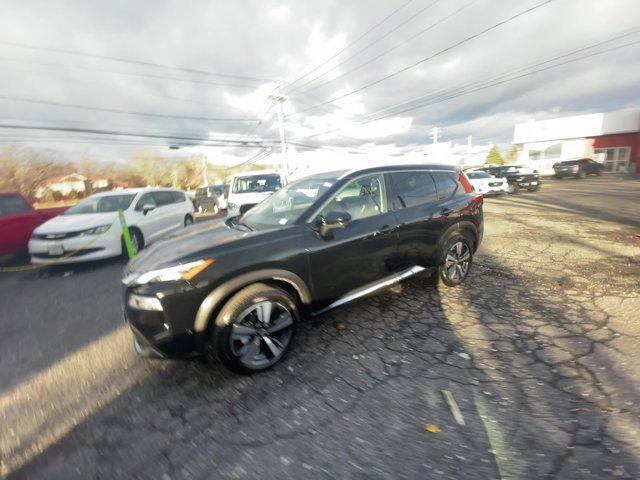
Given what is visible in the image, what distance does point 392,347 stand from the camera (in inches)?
111

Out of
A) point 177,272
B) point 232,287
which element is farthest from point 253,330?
point 177,272

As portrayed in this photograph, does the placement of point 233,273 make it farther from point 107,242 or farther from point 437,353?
point 107,242

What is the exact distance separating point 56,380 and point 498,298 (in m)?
4.77

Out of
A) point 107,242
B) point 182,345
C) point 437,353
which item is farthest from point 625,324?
point 107,242

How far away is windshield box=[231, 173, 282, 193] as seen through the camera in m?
9.82

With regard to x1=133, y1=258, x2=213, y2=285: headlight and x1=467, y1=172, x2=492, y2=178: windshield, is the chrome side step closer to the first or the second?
x1=133, y1=258, x2=213, y2=285: headlight

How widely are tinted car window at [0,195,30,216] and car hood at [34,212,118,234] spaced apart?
1080 mm

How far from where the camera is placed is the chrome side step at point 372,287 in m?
2.93

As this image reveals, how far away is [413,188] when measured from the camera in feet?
12.1

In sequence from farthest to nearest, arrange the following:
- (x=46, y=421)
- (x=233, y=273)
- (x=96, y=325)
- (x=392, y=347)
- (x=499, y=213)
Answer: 1. (x=499, y=213)
2. (x=96, y=325)
3. (x=392, y=347)
4. (x=233, y=273)
5. (x=46, y=421)

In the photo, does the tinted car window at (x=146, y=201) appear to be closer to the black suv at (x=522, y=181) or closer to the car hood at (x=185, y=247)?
the car hood at (x=185, y=247)

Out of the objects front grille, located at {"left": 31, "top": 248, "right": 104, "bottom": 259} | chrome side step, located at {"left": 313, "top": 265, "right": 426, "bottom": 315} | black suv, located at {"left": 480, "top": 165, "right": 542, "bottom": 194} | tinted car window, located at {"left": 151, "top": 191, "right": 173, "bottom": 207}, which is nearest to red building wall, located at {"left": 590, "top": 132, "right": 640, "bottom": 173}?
black suv, located at {"left": 480, "top": 165, "right": 542, "bottom": 194}

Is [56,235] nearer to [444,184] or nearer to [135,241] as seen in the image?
[135,241]

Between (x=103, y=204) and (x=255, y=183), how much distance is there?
4.47 m
